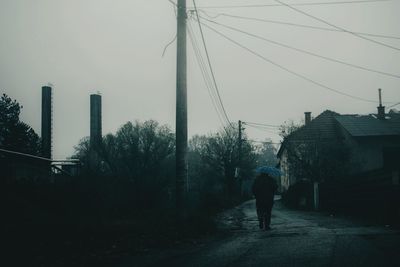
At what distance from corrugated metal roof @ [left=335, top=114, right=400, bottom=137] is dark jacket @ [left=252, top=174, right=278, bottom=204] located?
25.1 m

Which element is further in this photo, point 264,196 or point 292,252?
point 264,196

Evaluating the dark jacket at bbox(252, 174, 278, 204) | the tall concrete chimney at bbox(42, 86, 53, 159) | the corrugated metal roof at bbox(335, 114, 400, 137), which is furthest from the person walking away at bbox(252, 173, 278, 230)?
the tall concrete chimney at bbox(42, 86, 53, 159)

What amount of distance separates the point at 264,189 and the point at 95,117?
2694 cm

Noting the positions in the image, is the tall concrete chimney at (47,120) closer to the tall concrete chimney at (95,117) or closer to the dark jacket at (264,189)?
the tall concrete chimney at (95,117)

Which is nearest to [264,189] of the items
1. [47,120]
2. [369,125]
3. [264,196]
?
[264,196]

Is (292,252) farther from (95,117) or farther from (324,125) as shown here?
(324,125)

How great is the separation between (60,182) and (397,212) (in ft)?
31.3

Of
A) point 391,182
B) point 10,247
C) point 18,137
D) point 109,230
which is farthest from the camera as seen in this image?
point 18,137

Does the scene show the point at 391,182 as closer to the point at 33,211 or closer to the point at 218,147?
the point at 33,211

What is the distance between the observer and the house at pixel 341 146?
27.3 meters

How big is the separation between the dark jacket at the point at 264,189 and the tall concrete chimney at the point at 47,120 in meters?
27.5

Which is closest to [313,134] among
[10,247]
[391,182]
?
[391,182]

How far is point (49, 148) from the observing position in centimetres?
3662

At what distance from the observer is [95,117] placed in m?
37.0
